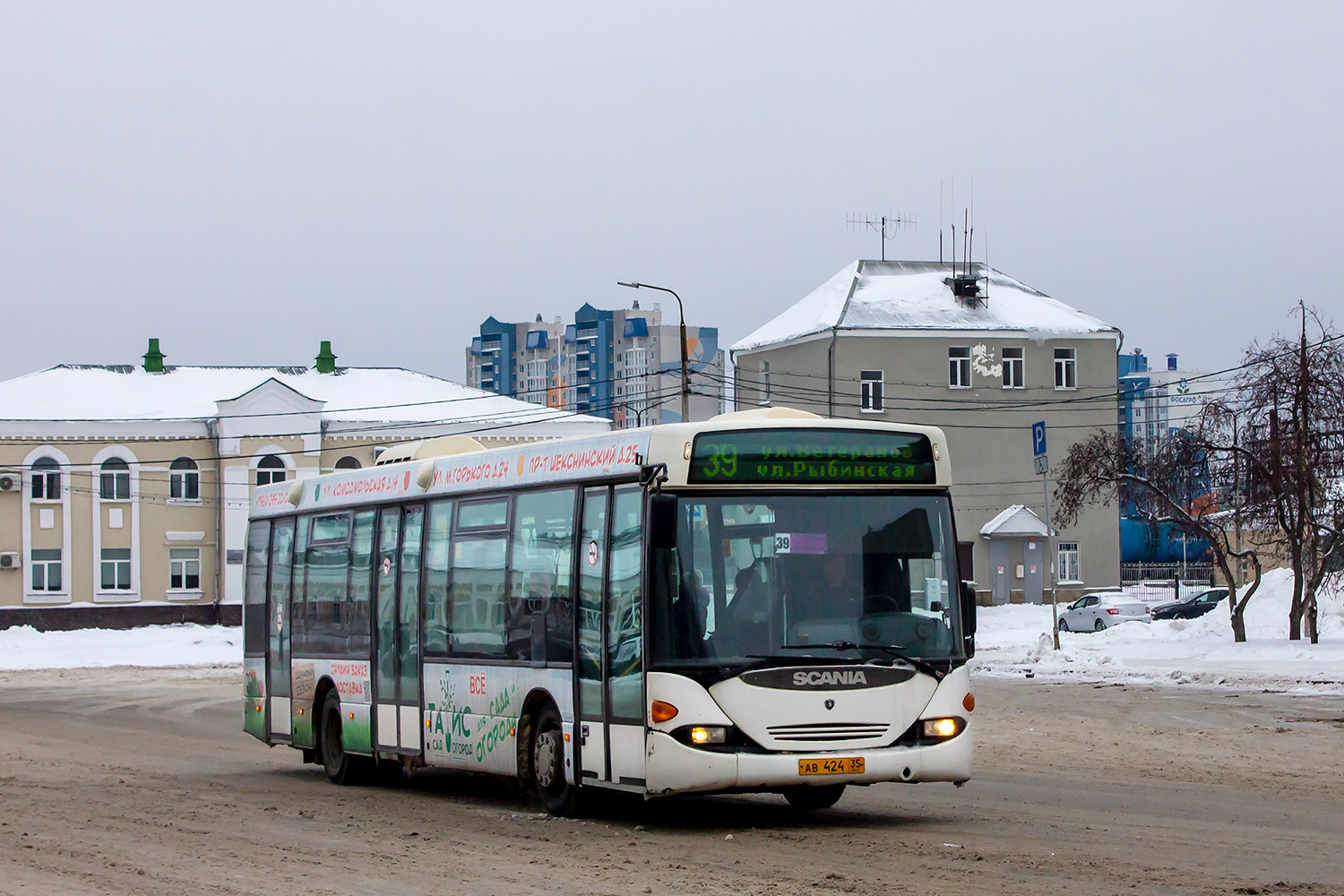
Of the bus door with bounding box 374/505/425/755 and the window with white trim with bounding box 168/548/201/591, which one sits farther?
the window with white trim with bounding box 168/548/201/591

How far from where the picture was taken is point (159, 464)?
2518 inches

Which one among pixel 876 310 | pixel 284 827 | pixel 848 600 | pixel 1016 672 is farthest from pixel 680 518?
pixel 876 310

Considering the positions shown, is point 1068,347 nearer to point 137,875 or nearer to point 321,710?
point 321,710

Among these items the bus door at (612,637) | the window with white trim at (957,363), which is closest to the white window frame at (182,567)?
the window with white trim at (957,363)

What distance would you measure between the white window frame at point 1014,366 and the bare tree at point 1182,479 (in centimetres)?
2769

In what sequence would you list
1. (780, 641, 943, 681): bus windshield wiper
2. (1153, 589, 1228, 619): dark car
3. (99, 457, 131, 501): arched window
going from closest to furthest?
1. (780, 641, 943, 681): bus windshield wiper
2. (1153, 589, 1228, 619): dark car
3. (99, 457, 131, 501): arched window

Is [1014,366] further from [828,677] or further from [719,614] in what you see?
[719,614]

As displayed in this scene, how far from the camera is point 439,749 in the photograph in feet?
49.8

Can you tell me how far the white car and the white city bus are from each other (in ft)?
138

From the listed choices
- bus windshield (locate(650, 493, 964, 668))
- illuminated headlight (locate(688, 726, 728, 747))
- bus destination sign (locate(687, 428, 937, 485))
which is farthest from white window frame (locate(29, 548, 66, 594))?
illuminated headlight (locate(688, 726, 728, 747))

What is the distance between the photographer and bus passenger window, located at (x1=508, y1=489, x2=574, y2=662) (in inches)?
523

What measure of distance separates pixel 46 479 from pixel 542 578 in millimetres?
53360

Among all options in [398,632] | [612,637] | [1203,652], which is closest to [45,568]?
[1203,652]

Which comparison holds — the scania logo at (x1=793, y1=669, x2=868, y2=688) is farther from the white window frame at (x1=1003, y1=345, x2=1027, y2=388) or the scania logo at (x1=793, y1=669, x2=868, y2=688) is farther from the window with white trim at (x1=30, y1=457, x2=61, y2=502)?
the white window frame at (x1=1003, y1=345, x2=1027, y2=388)
